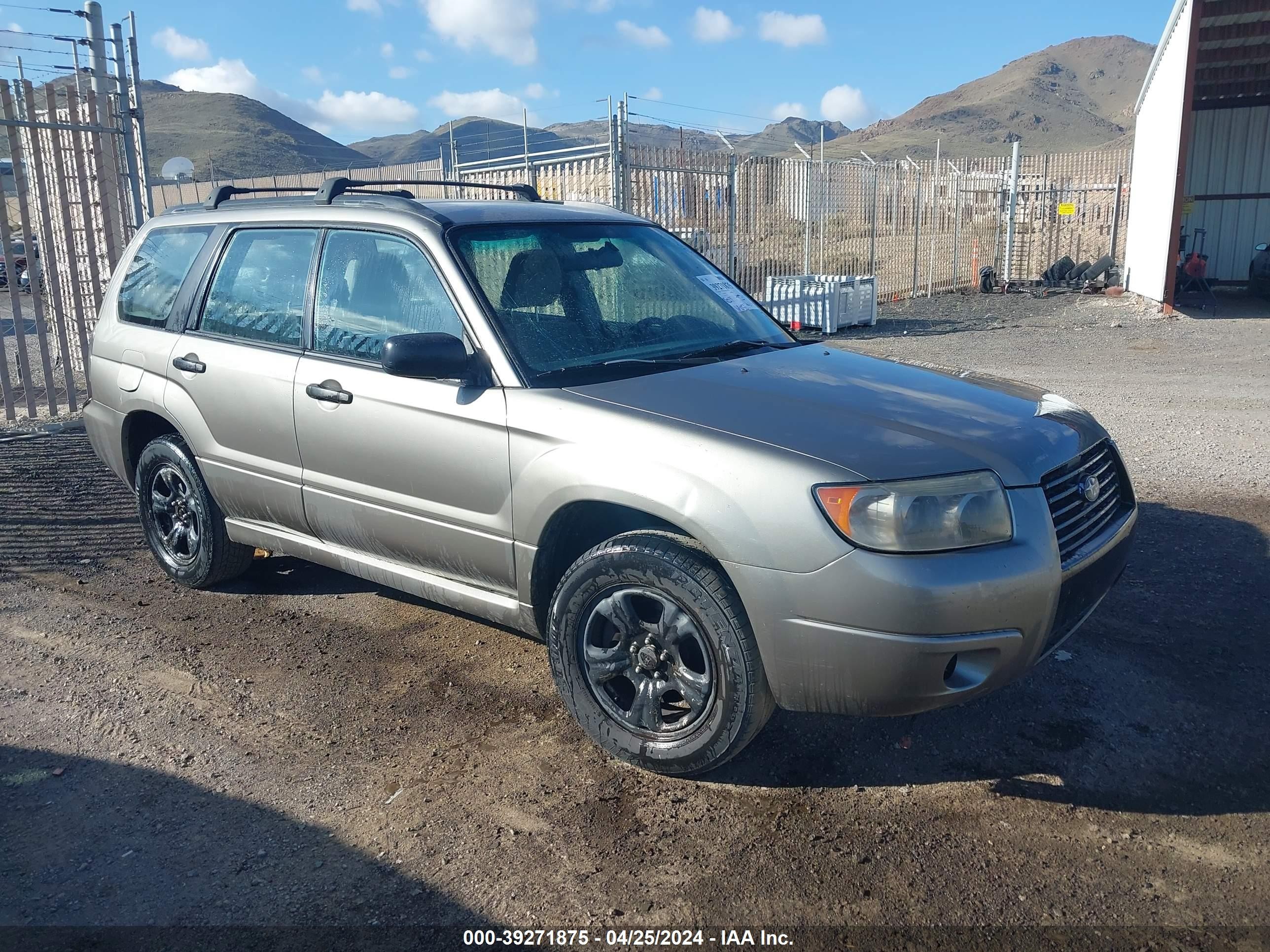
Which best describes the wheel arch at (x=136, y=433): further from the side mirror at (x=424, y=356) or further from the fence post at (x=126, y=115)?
the fence post at (x=126, y=115)

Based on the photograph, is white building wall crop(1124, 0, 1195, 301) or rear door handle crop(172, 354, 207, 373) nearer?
rear door handle crop(172, 354, 207, 373)

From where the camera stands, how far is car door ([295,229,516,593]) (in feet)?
12.2

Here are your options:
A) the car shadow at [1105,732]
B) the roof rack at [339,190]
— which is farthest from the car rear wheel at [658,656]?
the roof rack at [339,190]

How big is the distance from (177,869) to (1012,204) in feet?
79.7

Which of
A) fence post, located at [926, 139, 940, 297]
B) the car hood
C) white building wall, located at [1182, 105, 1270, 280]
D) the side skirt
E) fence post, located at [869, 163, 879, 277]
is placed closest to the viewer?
the car hood

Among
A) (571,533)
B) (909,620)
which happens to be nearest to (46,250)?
(571,533)

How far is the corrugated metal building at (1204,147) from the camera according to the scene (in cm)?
1688

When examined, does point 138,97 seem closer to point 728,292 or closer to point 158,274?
point 158,274

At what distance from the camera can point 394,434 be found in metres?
3.96

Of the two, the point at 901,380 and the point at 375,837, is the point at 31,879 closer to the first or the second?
the point at 375,837

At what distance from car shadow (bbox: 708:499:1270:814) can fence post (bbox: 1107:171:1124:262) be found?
74.6 ft

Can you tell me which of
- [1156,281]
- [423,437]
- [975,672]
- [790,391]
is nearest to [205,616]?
[423,437]

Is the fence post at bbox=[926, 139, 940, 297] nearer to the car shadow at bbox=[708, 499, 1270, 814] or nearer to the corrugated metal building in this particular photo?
the corrugated metal building

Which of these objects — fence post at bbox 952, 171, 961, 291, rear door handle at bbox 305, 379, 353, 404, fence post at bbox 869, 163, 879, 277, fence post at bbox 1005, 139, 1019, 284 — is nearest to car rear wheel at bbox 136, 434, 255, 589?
rear door handle at bbox 305, 379, 353, 404
